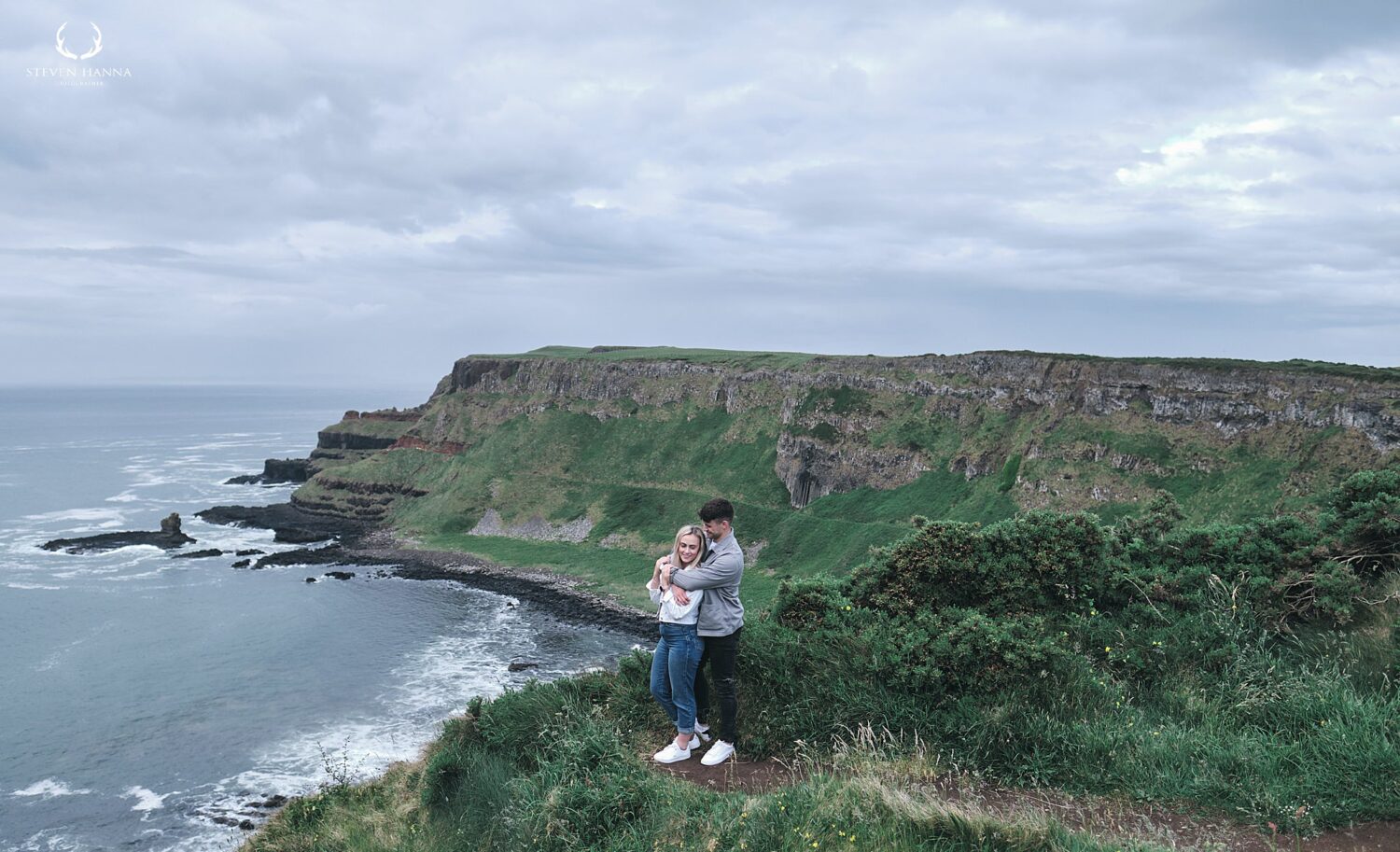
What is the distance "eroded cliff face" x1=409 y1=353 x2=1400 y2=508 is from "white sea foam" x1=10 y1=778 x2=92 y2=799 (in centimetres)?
6025

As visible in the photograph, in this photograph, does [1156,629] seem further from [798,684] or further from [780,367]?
[780,367]

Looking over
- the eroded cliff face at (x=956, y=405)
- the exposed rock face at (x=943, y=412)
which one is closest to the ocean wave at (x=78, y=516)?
the exposed rock face at (x=943, y=412)

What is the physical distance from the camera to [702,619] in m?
8.92

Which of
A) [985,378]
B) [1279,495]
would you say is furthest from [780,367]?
[1279,495]

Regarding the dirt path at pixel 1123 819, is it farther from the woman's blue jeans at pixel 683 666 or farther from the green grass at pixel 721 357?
the green grass at pixel 721 357

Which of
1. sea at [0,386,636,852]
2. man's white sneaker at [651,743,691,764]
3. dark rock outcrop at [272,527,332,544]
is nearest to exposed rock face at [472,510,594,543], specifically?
dark rock outcrop at [272,527,332,544]

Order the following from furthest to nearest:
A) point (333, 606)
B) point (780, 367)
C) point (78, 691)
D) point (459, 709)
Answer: point (780, 367) → point (333, 606) → point (78, 691) → point (459, 709)

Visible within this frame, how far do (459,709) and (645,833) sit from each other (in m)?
36.7

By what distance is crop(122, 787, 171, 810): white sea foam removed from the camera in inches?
1226

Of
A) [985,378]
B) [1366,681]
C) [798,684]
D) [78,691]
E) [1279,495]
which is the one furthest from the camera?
[985,378]

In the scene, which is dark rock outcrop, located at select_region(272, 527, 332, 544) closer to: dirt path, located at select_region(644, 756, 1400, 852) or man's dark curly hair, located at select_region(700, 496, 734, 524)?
man's dark curly hair, located at select_region(700, 496, 734, 524)

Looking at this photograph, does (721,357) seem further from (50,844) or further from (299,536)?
(50,844)

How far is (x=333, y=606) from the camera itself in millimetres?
61875

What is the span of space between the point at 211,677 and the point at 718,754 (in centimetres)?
4825
